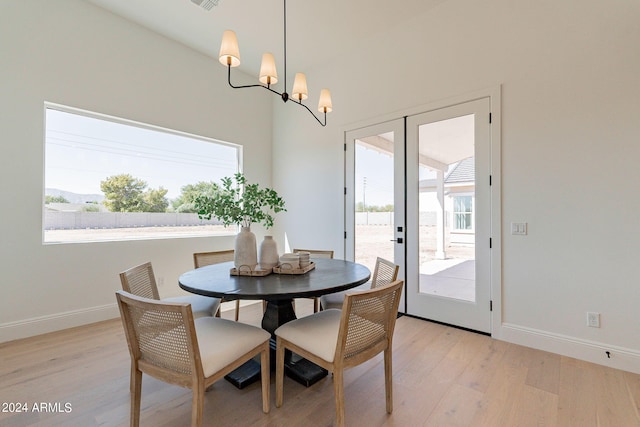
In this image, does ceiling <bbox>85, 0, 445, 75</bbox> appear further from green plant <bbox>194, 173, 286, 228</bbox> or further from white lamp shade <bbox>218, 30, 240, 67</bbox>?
green plant <bbox>194, 173, 286, 228</bbox>

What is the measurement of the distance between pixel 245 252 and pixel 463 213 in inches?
86.2

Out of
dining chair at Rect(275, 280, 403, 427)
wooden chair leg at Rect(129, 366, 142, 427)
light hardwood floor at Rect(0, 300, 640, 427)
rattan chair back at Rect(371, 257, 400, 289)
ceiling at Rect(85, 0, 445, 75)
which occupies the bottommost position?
light hardwood floor at Rect(0, 300, 640, 427)

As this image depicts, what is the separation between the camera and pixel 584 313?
227 cm

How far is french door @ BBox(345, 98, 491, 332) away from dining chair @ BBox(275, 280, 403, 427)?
5.27 ft

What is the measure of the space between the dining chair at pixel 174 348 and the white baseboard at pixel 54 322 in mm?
2187

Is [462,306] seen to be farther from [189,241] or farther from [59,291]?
[59,291]

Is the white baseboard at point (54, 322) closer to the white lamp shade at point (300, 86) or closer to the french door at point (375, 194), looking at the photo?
the french door at point (375, 194)

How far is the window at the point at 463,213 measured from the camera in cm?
285

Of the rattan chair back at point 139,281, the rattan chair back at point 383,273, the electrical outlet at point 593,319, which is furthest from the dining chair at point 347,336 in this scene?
the electrical outlet at point 593,319

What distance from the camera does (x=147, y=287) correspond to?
2.02m

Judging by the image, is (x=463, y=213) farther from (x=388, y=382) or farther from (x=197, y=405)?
(x=197, y=405)

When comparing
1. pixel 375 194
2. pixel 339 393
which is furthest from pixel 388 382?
pixel 375 194

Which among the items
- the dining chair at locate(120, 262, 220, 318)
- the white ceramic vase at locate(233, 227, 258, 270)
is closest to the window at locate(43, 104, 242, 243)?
the dining chair at locate(120, 262, 220, 318)

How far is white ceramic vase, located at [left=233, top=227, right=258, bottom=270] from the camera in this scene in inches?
79.9
